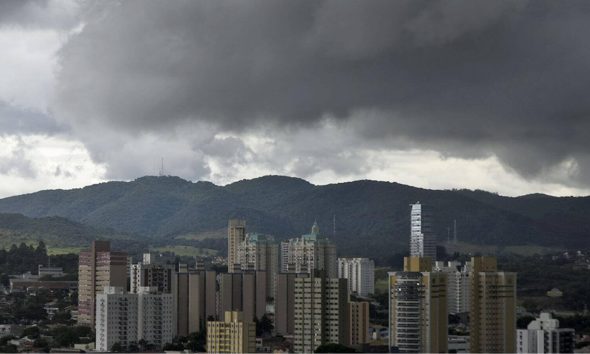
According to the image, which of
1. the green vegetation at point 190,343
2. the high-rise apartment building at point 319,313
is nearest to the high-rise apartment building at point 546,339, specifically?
the high-rise apartment building at point 319,313

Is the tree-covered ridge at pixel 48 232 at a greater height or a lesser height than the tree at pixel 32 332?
greater

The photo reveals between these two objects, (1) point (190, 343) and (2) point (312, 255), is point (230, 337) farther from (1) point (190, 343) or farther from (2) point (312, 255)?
(2) point (312, 255)

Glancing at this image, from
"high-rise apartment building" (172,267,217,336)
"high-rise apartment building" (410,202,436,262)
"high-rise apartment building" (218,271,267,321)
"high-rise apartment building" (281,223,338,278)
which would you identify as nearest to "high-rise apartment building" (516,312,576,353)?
"high-rise apartment building" (172,267,217,336)

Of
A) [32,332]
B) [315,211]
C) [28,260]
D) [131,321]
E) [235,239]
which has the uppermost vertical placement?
[315,211]

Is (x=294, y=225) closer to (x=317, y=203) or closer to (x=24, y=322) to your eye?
(x=317, y=203)

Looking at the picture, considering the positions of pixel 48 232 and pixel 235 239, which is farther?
pixel 48 232

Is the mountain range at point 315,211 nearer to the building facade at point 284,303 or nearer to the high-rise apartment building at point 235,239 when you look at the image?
the high-rise apartment building at point 235,239

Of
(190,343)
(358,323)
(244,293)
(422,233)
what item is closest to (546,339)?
(358,323)
